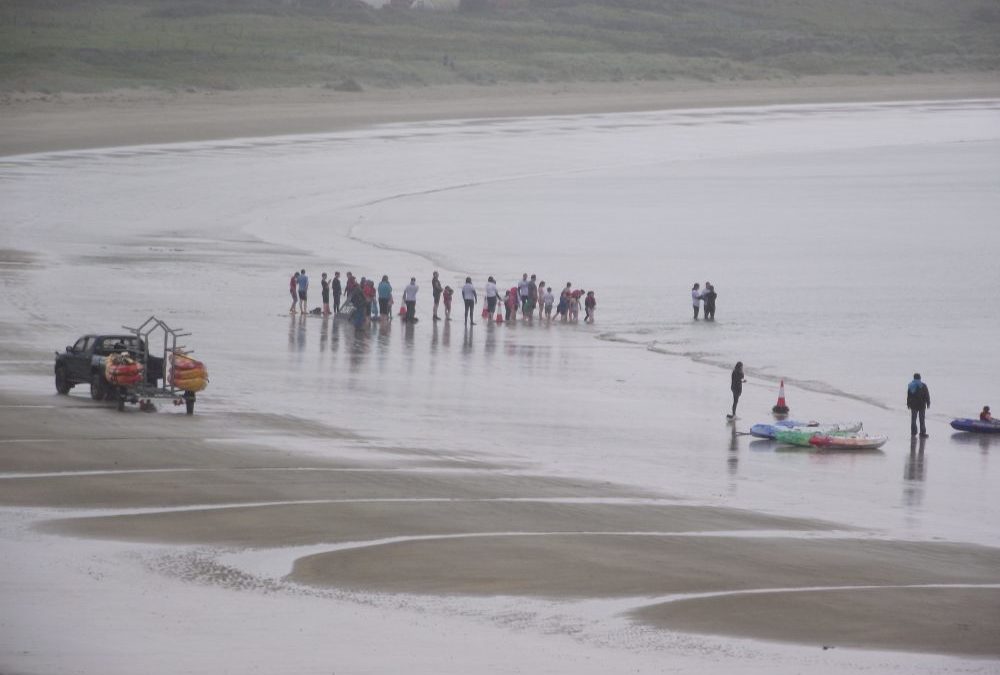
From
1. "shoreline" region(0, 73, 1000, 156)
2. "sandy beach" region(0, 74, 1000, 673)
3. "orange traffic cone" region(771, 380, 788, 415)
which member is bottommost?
"sandy beach" region(0, 74, 1000, 673)

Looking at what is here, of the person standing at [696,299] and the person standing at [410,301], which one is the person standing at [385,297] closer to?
the person standing at [410,301]

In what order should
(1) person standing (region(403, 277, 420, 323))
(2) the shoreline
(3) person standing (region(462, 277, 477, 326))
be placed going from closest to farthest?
(1) person standing (region(403, 277, 420, 323))
(3) person standing (region(462, 277, 477, 326))
(2) the shoreline

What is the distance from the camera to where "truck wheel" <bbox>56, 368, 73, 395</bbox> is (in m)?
27.4

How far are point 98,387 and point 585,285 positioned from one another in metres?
23.0

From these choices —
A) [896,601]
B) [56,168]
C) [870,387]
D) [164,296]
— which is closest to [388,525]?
[896,601]

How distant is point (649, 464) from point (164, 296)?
19.8 m

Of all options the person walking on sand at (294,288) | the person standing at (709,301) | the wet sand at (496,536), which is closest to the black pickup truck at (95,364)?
the wet sand at (496,536)

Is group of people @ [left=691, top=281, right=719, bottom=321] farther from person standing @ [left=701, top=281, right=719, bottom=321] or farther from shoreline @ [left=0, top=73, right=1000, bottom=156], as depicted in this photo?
shoreline @ [left=0, top=73, right=1000, bottom=156]

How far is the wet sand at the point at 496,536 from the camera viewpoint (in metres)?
16.4

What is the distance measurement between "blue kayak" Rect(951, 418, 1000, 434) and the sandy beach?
895 centimetres

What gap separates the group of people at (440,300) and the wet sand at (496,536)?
51.2ft

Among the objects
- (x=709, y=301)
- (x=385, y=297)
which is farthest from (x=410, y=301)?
(x=709, y=301)

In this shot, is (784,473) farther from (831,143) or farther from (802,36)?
(802,36)

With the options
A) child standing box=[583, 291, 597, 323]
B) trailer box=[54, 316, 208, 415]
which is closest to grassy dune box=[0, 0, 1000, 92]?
child standing box=[583, 291, 597, 323]
